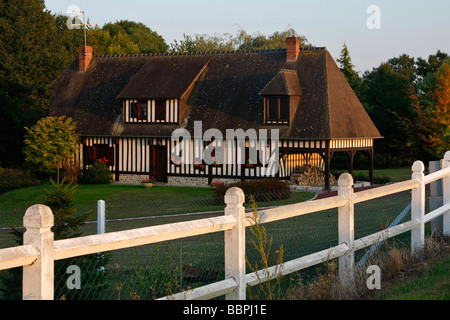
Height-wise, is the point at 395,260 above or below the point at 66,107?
below

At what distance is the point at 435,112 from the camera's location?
134ft

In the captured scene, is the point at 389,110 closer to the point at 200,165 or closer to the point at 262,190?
the point at 200,165

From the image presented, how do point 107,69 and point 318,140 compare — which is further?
point 107,69

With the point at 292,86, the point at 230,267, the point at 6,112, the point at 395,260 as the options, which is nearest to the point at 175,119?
the point at 292,86

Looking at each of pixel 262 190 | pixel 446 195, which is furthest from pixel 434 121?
pixel 446 195

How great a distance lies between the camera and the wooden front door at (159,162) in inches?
1319

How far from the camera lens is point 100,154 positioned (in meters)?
35.1

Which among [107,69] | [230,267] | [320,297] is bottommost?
[320,297]

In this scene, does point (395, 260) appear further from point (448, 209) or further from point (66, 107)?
point (66, 107)

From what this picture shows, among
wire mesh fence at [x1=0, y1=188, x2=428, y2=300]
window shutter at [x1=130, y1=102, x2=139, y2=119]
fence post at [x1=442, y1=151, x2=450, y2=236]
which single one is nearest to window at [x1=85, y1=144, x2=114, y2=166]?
window shutter at [x1=130, y1=102, x2=139, y2=119]

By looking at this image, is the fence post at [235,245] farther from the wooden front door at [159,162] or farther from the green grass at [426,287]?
the wooden front door at [159,162]

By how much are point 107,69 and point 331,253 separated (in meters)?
31.5

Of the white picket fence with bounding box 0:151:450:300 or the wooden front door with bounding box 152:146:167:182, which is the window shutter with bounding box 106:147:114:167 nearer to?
the wooden front door with bounding box 152:146:167:182

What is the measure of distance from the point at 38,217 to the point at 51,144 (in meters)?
30.1
